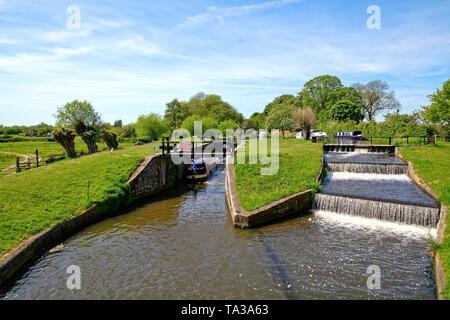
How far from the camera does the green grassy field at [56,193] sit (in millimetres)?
12969

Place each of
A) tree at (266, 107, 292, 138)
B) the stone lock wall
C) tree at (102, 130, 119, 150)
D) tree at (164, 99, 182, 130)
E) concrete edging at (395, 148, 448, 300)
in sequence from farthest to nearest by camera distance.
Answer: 1. tree at (164, 99, 182, 130)
2. tree at (266, 107, 292, 138)
3. tree at (102, 130, 119, 150)
4. the stone lock wall
5. concrete edging at (395, 148, 448, 300)

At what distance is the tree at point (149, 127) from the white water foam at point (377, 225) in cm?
4830

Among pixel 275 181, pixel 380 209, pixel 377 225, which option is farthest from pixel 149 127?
pixel 377 225

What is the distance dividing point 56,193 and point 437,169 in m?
23.9

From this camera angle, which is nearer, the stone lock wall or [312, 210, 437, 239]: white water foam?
[312, 210, 437, 239]: white water foam

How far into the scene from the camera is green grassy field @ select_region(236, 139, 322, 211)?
1753cm

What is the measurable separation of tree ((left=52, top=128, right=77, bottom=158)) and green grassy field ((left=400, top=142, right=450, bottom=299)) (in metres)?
30.9

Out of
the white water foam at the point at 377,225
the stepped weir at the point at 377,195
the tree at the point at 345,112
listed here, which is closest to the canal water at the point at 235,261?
the white water foam at the point at 377,225

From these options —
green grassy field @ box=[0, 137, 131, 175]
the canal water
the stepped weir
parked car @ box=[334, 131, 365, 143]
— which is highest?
parked car @ box=[334, 131, 365, 143]

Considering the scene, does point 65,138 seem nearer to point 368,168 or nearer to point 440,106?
point 368,168

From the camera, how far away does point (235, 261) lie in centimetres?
1184

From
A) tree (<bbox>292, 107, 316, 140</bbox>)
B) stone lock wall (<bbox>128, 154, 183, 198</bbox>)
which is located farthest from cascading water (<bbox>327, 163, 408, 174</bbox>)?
tree (<bbox>292, 107, 316, 140</bbox>)

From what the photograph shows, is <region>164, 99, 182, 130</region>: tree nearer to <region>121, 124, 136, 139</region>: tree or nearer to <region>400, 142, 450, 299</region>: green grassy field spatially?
<region>121, 124, 136, 139</region>: tree
